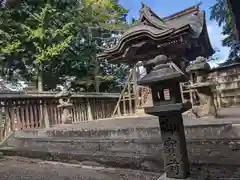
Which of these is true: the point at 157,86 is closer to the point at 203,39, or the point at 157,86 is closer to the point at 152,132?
the point at 152,132

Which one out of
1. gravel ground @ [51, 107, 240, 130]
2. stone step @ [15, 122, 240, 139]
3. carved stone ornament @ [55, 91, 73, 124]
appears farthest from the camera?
carved stone ornament @ [55, 91, 73, 124]

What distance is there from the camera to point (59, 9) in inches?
536

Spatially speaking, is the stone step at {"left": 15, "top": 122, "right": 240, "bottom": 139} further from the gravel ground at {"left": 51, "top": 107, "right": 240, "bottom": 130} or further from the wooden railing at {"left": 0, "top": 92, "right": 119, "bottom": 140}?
the wooden railing at {"left": 0, "top": 92, "right": 119, "bottom": 140}

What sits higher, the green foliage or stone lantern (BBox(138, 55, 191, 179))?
the green foliage

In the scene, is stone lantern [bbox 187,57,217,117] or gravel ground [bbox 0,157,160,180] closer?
gravel ground [bbox 0,157,160,180]

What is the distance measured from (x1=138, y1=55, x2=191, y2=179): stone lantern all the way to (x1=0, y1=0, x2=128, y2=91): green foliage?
9749mm

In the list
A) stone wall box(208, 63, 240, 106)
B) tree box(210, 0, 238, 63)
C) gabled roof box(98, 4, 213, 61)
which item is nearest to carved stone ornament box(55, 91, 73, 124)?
gabled roof box(98, 4, 213, 61)

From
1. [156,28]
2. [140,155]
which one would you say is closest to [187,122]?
[140,155]

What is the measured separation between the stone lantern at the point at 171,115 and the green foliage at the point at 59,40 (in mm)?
9749

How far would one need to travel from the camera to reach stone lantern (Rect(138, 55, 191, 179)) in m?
2.70

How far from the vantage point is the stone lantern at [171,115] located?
270cm

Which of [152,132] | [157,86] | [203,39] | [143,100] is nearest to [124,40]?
[143,100]

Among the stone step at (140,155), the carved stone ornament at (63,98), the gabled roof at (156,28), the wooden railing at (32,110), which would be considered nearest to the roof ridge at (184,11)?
the gabled roof at (156,28)

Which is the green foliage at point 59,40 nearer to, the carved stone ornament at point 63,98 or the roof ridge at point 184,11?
the roof ridge at point 184,11
